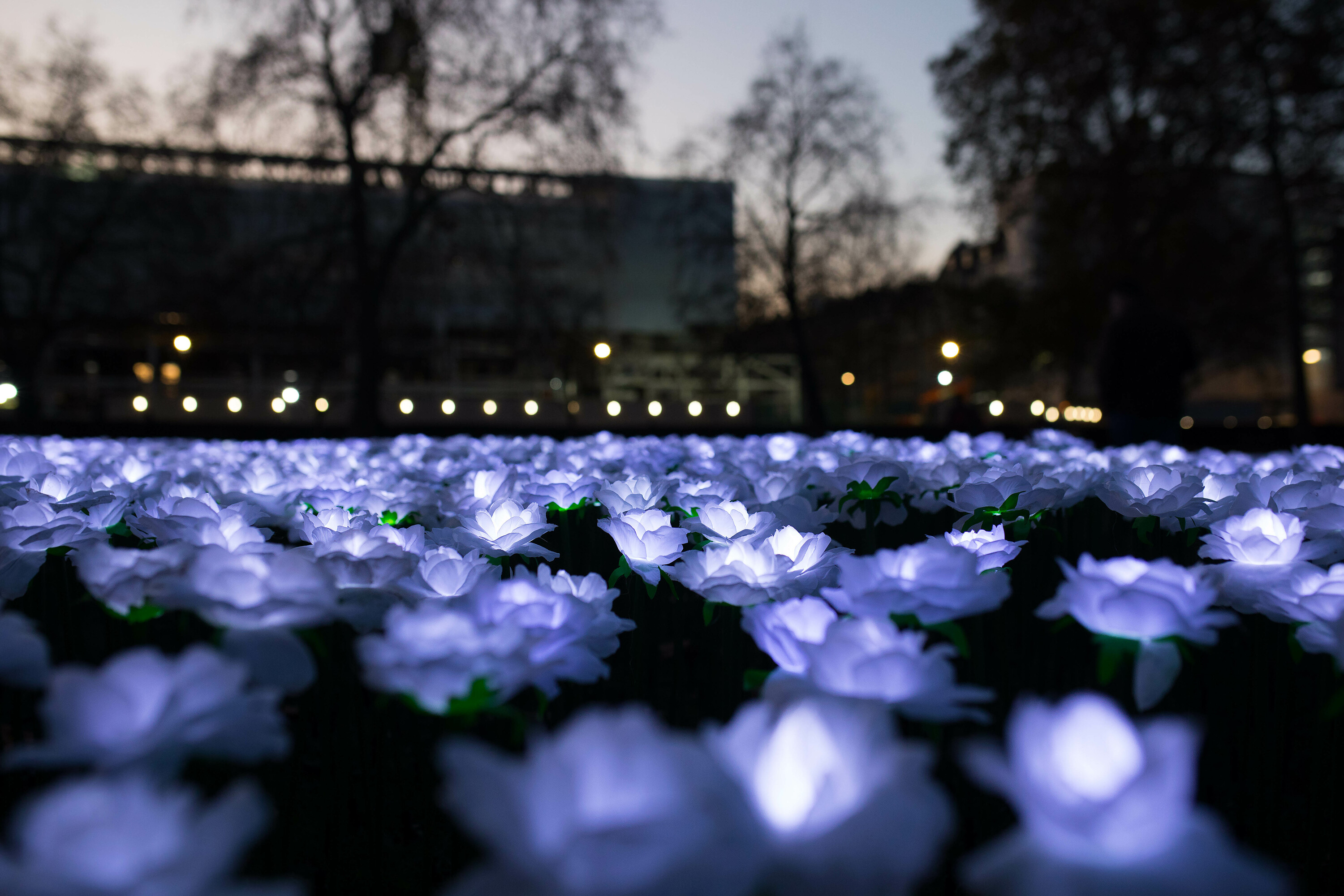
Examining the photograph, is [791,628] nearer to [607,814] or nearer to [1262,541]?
[607,814]

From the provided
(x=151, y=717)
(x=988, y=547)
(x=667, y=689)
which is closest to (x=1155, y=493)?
(x=988, y=547)

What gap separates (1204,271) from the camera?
19.3 meters

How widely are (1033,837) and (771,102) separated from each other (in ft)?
79.2

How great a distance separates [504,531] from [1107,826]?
1.21 metres

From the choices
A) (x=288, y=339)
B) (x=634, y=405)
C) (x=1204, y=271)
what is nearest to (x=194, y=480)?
(x=288, y=339)

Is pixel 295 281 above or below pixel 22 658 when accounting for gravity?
above

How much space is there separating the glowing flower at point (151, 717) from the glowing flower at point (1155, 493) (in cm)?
188

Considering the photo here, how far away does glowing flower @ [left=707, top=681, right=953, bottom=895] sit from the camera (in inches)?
22.2

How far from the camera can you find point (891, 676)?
789 millimetres

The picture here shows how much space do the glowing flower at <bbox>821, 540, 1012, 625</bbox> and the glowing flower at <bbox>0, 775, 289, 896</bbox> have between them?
68cm

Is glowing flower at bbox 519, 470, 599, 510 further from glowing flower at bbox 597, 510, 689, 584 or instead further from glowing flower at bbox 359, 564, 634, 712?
glowing flower at bbox 359, 564, 634, 712

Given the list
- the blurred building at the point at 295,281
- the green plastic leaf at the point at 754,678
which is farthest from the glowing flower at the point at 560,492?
the blurred building at the point at 295,281

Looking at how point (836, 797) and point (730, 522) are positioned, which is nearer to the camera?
point (836, 797)

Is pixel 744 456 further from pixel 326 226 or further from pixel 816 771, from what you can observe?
pixel 326 226
